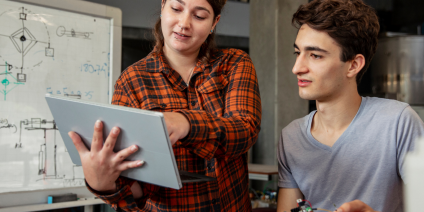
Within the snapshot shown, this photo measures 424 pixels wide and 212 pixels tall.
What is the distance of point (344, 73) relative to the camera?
1179 mm

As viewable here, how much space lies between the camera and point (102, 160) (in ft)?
2.45

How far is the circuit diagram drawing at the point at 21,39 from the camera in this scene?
1829 mm

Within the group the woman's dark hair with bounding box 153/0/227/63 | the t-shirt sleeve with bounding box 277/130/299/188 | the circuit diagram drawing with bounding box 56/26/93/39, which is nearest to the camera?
the woman's dark hair with bounding box 153/0/227/63

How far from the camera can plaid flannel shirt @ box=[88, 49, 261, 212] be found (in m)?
0.91

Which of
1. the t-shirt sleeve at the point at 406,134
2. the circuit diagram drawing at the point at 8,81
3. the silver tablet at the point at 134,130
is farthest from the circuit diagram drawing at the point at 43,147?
the t-shirt sleeve at the point at 406,134

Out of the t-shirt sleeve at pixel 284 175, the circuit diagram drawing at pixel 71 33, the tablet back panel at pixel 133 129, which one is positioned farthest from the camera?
the circuit diagram drawing at pixel 71 33

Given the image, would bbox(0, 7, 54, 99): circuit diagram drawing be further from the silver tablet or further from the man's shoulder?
the man's shoulder

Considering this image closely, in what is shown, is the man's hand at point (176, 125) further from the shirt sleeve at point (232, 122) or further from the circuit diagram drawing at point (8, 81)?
the circuit diagram drawing at point (8, 81)

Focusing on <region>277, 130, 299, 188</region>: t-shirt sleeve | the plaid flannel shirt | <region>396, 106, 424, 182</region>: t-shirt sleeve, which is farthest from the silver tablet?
<region>396, 106, 424, 182</region>: t-shirt sleeve

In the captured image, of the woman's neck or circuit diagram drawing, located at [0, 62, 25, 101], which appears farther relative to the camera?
circuit diagram drawing, located at [0, 62, 25, 101]

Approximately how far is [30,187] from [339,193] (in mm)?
1602

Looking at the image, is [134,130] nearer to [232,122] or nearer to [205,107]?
[232,122]

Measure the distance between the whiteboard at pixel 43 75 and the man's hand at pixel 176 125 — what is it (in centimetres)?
148

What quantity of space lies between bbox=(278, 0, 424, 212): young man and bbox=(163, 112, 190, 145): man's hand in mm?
585
